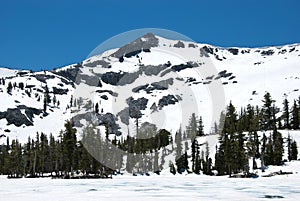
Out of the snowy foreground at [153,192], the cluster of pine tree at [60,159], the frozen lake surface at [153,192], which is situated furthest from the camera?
the cluster of pine tree at [60,159]

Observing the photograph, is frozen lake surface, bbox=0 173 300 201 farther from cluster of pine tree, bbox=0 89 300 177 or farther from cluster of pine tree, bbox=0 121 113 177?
cluster of pine tree, bbox=0 121 113 177

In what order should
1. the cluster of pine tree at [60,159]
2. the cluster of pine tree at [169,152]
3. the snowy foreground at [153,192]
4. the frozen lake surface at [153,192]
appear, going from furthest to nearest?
1. the cluster of pine tree at [60,159]
2. the cluster of pine tree at [169,152]
3. the snowy foreground at [153,192]
4. the frozen lake surface at [153,192]

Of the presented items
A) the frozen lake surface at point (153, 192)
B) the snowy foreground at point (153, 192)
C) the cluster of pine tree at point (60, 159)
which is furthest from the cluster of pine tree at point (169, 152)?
the frozen lake surface at point (153, 192)

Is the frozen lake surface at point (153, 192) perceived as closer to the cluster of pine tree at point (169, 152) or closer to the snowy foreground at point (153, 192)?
the snowy foreground at point (153, 192)

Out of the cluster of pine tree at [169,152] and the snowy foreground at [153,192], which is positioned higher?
the cluster of pine tree at [169,152]

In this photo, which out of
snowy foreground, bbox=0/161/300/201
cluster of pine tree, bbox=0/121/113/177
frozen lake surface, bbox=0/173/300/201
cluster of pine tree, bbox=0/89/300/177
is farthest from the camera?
cluster of pine tree, bbox=0/121/113/177

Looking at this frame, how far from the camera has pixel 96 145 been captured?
367 ft

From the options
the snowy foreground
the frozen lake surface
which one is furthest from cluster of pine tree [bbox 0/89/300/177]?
the frozen lake surface

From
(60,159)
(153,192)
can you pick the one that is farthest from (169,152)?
(153,192)

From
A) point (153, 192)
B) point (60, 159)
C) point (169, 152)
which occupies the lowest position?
point (153, 192)

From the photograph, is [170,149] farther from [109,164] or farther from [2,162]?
[2,162]

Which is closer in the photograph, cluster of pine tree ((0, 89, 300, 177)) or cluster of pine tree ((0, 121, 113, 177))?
cluster of pine tree ((0, 89, 300, 177))

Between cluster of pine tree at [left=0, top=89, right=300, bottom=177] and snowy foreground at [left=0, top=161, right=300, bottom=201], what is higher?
cluster of pine tree at [left=0, top=89, right=300, bottom=177]

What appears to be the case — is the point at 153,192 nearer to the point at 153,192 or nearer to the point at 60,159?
the point at 153,192
